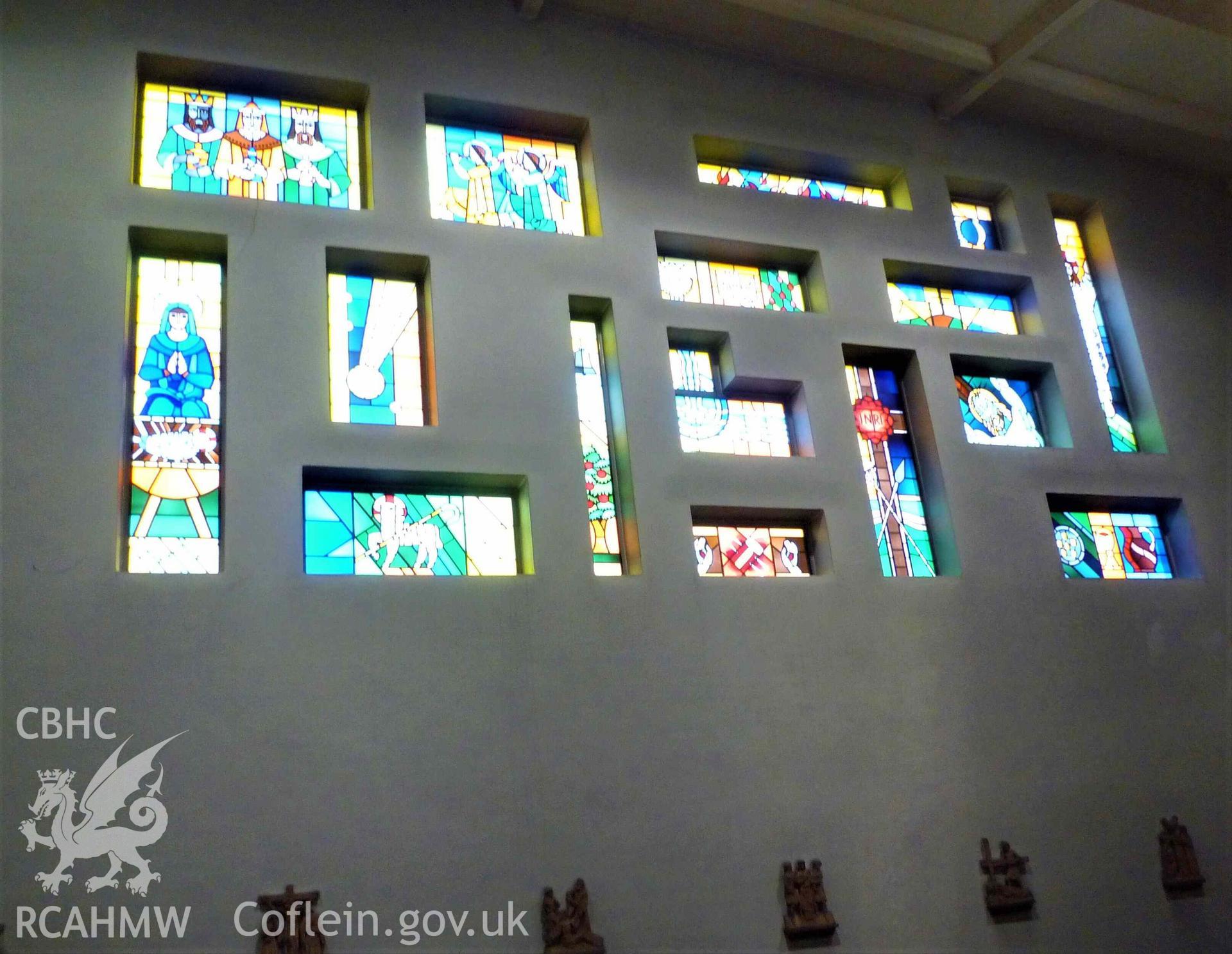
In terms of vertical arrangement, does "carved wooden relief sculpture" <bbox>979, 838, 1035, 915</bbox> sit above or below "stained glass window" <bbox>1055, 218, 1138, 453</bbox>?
below

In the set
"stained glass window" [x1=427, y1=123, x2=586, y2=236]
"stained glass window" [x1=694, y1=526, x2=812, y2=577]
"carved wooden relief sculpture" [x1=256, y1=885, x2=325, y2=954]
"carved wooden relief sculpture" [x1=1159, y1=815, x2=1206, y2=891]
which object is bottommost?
"carved wooden relief sculpture" [x1=1159, y1=815, x2=1206, y2=891]

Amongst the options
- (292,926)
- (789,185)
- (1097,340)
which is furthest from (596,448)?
(1097,340)

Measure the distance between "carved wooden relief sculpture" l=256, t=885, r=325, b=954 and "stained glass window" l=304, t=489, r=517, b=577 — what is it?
123cm

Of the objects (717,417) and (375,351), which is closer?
(375,351)

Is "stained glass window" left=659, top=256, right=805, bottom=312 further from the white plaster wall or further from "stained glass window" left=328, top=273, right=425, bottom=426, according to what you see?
"stained glass window" left=328, top=273, right=425, bottom=426

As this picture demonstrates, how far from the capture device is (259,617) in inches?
166

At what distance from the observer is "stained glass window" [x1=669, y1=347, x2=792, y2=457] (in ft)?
17.9

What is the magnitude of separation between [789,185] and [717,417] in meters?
1.69

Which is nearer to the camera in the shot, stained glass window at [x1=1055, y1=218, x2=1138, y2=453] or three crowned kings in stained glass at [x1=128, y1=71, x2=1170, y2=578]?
three crowned kings in stained glass at [x1=128, y1=71, x2=1170, y2=578]

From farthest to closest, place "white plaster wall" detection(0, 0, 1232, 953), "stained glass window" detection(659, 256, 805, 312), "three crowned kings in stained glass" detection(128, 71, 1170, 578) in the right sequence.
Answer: "stained glass window" detection(659, 256, 805, 312), "three crowned kings in stained glass" detection(128, 71, 1170, 578), "white plaster wall" detection(0, 0, 1232, 953)

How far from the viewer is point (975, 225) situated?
22.1 ft

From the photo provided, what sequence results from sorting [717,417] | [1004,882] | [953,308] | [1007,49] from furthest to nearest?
1. [953,308]
2. [1007,49]
3. [717,417]
4. [1004,882]

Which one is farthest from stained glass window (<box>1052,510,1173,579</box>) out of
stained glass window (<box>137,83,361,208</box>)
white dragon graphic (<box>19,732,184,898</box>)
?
white dragon graphic (<box>19,732,184,898</box>)

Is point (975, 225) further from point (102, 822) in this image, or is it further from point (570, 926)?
point (102, 822)
